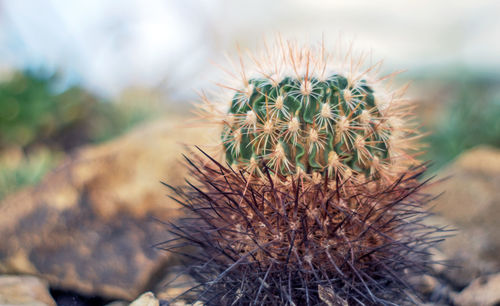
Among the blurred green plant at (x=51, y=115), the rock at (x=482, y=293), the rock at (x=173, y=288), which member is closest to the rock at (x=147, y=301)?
the rock at (x=173, y=288)

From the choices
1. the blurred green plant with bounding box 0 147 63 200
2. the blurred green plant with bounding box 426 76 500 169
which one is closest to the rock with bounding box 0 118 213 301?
the blurred green plant with bounding box 0 147 63 200

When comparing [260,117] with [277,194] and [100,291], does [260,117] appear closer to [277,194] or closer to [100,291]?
[277,194]

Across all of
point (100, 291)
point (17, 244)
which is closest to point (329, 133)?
point (100, 291)

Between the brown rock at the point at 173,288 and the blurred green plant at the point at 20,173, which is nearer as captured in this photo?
the brown rock at the point at 173,288

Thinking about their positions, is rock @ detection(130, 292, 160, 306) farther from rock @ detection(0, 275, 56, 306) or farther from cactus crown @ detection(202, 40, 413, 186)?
cactus crown @ detection(202, 40, 413, 186)

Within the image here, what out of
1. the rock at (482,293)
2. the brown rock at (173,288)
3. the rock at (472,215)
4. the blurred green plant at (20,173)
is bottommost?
the rock at (472,215)

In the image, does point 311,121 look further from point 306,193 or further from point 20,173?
point 20,173

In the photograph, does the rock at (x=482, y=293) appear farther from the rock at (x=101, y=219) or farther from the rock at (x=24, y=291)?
the rock at (x=24, y=291)

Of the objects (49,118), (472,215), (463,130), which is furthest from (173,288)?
(49,118)
